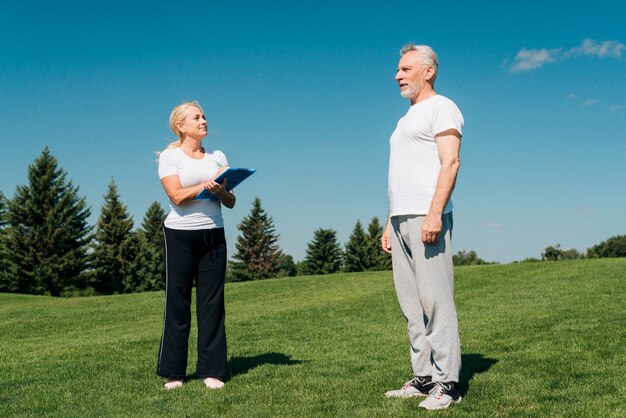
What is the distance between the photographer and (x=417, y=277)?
4406mm

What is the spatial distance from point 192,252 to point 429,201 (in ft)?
7.17

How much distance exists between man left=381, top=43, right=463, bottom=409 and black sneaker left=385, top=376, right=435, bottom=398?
60 mm

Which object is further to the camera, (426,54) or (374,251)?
(374,251)

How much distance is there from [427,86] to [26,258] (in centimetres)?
5062

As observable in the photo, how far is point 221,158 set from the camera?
18.1ft

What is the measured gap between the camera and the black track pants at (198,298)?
5324 millimetres

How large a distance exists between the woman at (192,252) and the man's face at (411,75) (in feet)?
5.77

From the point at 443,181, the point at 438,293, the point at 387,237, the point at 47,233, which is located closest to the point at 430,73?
the point at 443,181

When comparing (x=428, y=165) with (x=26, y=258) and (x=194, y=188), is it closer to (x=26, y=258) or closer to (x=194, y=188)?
(x=194, y=188)

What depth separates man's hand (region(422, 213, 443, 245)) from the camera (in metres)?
4.18

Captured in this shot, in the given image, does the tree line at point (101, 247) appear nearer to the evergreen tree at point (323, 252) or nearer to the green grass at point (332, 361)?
the evergreen tree at point (323, 252)

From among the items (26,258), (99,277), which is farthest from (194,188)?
(99,277)

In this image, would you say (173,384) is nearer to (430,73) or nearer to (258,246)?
(430,73)

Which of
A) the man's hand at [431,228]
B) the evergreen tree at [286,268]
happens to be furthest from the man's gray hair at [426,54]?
the evergreen tree at [286,268]
